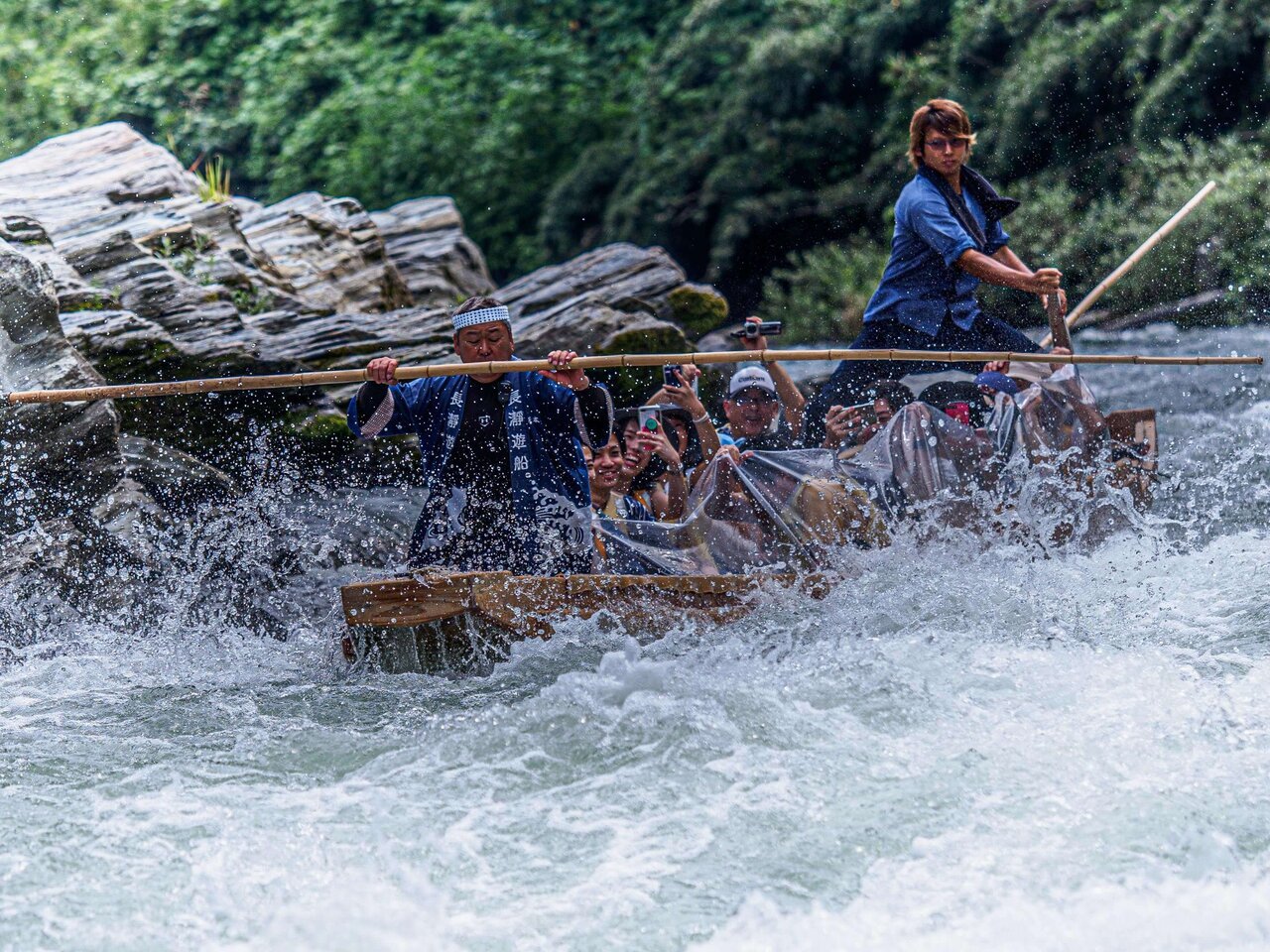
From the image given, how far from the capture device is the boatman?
5.11 m

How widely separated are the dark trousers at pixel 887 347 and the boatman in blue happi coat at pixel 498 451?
49.5 inches

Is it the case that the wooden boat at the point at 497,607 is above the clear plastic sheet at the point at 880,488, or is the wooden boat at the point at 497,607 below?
below

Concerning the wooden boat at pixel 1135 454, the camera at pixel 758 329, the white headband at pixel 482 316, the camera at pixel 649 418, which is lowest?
the wooden boat at pixel 1135 454

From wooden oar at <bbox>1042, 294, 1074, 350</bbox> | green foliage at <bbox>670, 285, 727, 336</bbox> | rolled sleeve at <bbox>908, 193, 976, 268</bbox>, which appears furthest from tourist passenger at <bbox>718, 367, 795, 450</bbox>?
green foliage at <bbox>670, 285, 727, 336</bbox>

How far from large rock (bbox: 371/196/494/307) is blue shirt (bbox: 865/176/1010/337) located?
14.6 feet

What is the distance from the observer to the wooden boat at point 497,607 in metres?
4.02

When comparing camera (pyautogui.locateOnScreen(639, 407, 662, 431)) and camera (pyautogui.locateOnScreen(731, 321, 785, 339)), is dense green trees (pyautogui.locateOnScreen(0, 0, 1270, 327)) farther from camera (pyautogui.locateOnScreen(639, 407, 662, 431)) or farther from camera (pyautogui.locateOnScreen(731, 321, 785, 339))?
camera (pyautogui.locateOnScreen(639, 407, 662, 431))

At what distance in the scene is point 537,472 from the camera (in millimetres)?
4535

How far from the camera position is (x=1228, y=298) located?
1114 cm

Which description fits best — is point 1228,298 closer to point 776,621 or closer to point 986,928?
point 776,621

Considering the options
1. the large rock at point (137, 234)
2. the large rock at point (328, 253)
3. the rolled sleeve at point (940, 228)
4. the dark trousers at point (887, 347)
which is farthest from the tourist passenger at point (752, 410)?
the large rock at point (328, 253)

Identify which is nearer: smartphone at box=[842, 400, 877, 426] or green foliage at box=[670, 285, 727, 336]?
smartphone at box=[842, 400, 877, 426]

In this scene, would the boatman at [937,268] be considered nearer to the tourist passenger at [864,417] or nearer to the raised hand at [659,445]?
the tourist passenger at [864,417]

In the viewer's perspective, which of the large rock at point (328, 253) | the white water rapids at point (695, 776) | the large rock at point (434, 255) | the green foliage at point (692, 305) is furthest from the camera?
the large rock at point (434, 255)
